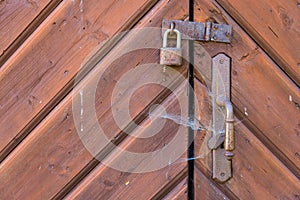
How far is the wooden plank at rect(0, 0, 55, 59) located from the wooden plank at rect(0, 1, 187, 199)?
7.1 inches

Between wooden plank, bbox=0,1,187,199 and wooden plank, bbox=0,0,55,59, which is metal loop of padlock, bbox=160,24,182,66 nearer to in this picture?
wooden plank, bbox=0,1,187,199

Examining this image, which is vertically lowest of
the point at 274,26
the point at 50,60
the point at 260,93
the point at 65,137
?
the point at 65,137

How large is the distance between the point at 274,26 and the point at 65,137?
530 millimetres

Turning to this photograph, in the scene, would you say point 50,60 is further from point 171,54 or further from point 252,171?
point 252,171

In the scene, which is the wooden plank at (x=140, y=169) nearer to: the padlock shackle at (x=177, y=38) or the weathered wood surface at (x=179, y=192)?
the weathered wood surface at (x=179, y=192)

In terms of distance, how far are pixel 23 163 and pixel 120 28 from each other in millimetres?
366

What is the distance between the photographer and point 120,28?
3.77ft

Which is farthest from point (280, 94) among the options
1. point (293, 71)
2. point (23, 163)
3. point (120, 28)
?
point (23, 163)

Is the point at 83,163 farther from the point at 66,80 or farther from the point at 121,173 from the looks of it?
the point at 66,80

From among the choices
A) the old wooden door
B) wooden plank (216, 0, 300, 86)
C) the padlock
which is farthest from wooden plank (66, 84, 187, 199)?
wooden plank (216, 0, 300, 86)

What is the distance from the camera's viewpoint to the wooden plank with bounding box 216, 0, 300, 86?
1165 mm

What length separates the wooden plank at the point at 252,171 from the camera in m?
1.14

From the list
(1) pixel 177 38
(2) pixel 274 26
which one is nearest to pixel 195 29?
(1) pixel 177 38

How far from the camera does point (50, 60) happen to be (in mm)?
1145
